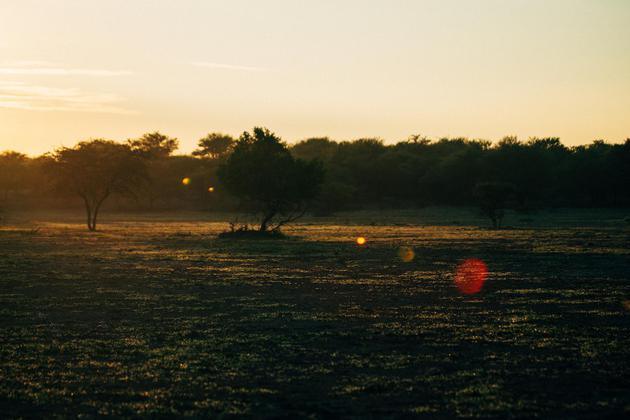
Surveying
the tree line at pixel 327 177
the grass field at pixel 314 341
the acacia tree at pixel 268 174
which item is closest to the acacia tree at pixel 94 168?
the tree line at pixel 327 177

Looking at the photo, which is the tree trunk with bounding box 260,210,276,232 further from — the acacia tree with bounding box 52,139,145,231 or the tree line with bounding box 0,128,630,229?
the acacia tree with bounding box 52,139,145,231

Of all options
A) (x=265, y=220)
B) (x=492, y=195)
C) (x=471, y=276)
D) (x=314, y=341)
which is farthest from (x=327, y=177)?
(x=314, y=341)

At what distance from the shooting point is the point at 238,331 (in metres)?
17.0

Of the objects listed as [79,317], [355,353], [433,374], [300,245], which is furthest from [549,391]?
[300,245]

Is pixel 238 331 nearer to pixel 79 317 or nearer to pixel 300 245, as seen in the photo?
pixel 79 317

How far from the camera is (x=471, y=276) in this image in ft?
92.9

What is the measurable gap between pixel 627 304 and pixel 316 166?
44807mm

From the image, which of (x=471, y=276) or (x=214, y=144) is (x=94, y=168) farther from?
(x=214, y=144)

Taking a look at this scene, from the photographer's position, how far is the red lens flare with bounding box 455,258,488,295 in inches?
970

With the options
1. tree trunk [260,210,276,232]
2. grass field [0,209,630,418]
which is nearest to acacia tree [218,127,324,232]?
tree trunk [260,210,276,232]

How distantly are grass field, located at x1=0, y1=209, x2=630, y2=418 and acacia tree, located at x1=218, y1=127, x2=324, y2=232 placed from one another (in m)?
28.1

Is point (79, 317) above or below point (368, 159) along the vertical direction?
below

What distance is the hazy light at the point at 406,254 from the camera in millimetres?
36756

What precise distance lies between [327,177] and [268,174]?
2704 inches
